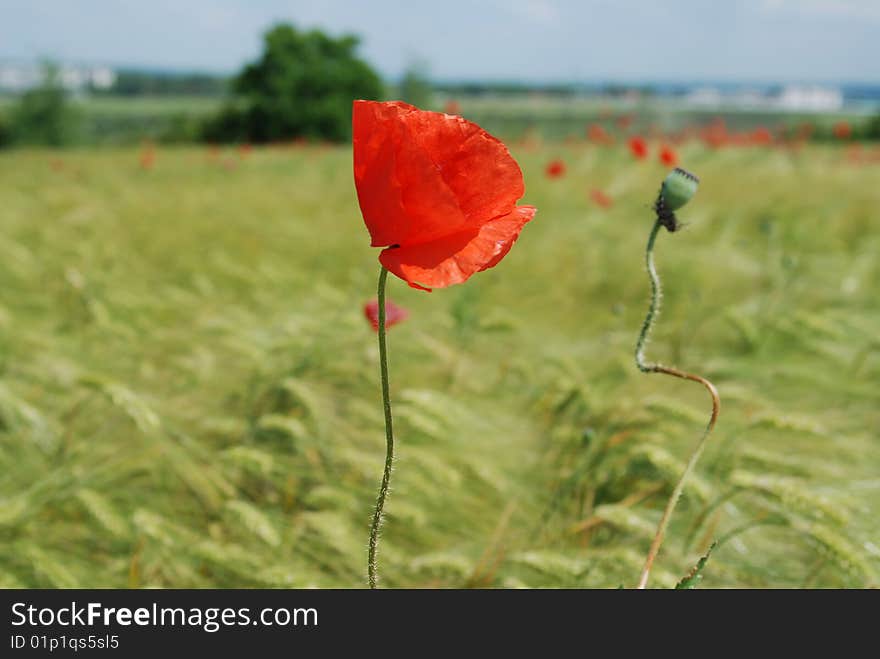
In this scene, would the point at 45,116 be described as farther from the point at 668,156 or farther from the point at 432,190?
the point at 432,190

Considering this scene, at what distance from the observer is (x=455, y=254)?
0.61 m

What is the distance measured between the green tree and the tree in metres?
5.35

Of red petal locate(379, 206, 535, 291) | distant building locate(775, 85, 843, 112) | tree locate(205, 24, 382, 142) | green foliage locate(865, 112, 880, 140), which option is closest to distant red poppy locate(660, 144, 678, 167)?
red petal locate(379, 206, 535, 291)

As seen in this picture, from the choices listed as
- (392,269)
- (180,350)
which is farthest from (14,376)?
(392,269)

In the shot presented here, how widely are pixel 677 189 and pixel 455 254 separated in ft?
0.69

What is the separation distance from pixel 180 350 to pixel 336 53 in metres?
26.7

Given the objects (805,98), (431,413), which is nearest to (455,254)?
(431,413)

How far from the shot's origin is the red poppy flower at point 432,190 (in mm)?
598

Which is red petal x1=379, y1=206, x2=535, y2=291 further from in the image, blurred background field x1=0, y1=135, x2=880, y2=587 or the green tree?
the green tree

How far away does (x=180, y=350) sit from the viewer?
214 centimetres

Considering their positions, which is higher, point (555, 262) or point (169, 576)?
point (555, 262)

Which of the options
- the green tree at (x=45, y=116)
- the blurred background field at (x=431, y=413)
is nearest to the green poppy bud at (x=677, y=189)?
the blurred background field at (x=431, y=413)
